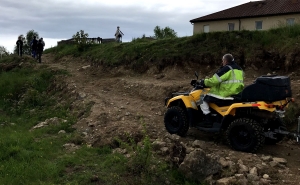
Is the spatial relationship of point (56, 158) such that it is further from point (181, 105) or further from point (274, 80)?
point (274, 80)

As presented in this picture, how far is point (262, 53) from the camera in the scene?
1191 cm

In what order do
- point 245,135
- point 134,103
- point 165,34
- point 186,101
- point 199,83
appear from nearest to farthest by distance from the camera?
point 245,135 < point 199,83 < point 186,101 < point 134,103 < point 165,34

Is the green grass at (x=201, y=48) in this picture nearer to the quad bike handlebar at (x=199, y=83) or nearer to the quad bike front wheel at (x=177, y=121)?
the quad bike handlebar at (x=199, y=83)

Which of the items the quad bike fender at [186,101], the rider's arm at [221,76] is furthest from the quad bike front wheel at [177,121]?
the rider's arm at [221,76]

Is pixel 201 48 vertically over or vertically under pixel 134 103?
over

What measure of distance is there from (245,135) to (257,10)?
111 ft

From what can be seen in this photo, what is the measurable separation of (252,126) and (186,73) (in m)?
7.17

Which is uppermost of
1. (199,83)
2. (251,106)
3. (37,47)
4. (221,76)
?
(37,47)

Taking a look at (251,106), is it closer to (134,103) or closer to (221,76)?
(221,76)

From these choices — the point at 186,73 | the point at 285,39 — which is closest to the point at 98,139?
the point at 186,73

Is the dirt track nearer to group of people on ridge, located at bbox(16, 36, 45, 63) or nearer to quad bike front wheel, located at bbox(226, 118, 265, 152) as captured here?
quad bike front wheel, located at bbox(226, 118, 265, 152)

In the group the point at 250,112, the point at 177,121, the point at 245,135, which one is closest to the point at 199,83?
the point at 177,121

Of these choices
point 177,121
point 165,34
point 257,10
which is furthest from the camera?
point 165,34

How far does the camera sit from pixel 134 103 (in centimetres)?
1158
